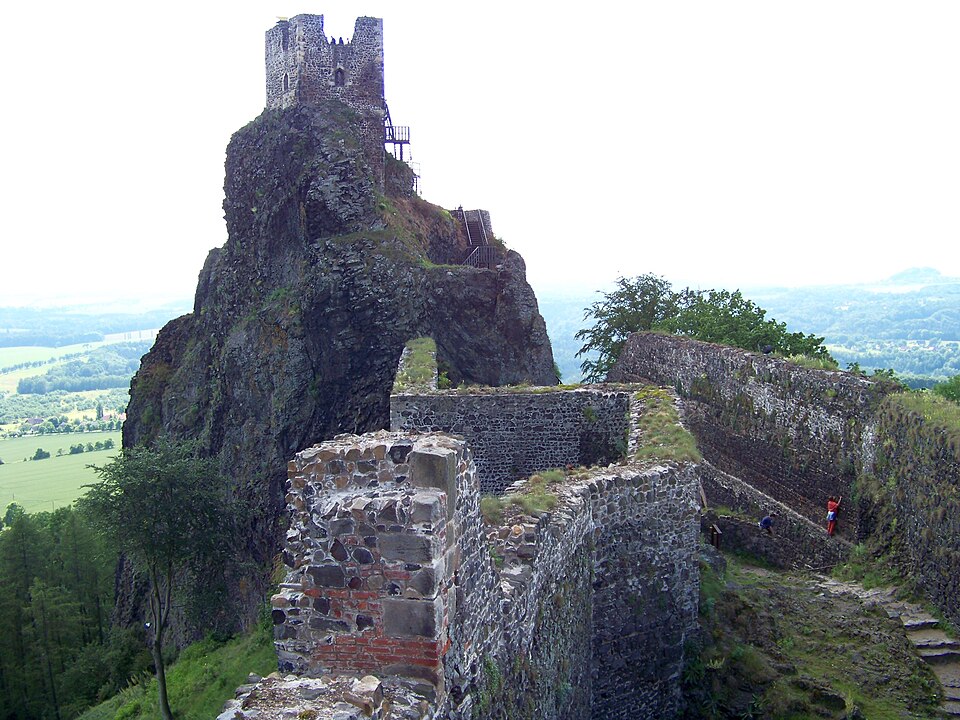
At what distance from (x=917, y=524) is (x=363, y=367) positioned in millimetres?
16848

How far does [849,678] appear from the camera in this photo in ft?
35.3

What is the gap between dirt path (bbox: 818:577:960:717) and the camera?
10508 millimetres

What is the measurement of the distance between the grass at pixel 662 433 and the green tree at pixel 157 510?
13430 mm

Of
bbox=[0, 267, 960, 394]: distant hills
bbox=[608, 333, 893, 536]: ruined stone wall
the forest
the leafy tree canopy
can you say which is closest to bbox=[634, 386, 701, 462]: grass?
bbox=[608, 333, 893, 536]: ruined stone wall

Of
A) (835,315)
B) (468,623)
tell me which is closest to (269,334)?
(468,623)

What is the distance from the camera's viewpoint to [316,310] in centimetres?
2584

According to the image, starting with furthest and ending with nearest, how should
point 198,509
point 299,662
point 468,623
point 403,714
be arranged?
point 198,509 → point 468,623 → point 299,662 → point 403,714

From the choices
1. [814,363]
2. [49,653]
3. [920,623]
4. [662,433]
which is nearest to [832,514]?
[920,623]

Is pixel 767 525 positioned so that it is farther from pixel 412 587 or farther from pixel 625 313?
pixel 625 313

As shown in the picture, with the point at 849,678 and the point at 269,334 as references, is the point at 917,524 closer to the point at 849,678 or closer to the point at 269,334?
the point at 849,678

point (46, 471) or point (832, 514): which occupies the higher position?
point (832, 514)

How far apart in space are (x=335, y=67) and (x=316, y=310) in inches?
400

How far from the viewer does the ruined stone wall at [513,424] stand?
1448cm

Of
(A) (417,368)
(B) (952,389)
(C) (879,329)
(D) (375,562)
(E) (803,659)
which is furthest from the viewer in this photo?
(C) (879,329)
